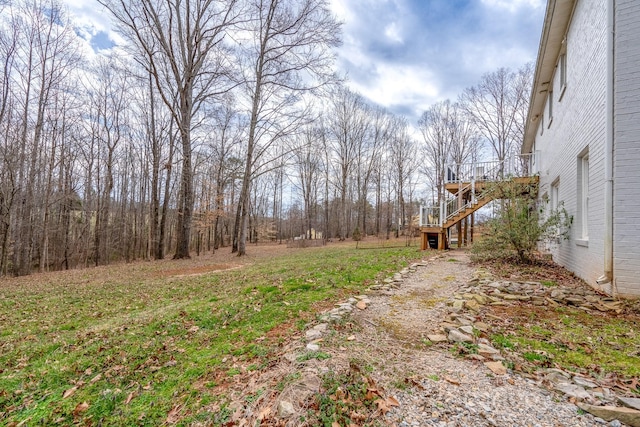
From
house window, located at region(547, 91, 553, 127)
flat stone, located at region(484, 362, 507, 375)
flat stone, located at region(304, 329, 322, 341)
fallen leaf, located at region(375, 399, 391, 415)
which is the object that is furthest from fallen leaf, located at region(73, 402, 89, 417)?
house window, located at region(547, 91, 553, 127)

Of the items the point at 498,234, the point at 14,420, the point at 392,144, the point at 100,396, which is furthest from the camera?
the point at 392,144

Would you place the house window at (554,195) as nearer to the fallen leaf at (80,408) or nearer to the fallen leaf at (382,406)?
the fallen leaf at (382,406)

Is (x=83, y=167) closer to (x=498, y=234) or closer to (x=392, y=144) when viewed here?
(x=498, y=234)

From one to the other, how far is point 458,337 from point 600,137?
4.25 meters

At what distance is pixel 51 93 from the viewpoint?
1230 cm

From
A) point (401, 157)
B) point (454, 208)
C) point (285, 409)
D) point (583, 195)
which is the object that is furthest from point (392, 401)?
point (401, 157)

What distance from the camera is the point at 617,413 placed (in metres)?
1.66

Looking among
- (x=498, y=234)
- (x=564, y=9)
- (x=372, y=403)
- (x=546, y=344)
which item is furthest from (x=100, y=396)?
(x=564, y=9)

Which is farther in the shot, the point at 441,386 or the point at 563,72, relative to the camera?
the point at 563,72

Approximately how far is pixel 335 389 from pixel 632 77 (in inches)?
226

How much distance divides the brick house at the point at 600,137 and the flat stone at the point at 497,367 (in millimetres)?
3233

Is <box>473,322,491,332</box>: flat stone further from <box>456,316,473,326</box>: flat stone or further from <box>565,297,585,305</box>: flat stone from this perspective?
<box>565,297,585,305</box>: flat stone

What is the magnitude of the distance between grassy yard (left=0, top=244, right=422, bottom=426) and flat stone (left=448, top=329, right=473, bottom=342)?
1595mm

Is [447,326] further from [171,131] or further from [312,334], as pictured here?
[171,131]
